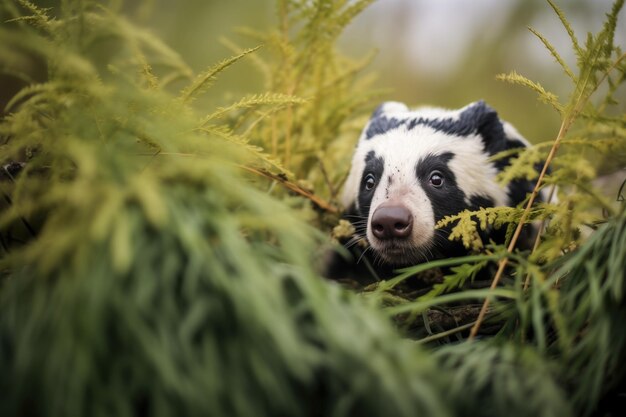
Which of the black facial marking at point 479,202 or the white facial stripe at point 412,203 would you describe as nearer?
the white facial stripe at point 412,203

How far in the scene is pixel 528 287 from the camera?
1.83m

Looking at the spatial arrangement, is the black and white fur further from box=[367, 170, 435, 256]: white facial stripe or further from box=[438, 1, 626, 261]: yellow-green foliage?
box=[438, 1, 626, 261]: yellow-green foliage

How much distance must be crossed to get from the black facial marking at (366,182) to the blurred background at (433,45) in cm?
309

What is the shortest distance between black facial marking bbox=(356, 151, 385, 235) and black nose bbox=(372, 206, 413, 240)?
30cm

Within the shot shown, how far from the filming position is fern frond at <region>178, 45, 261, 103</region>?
1.77 meters

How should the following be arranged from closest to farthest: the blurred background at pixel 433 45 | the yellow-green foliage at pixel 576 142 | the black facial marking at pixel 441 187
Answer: the yellow-green foliage at pixel 576 142, the black facial marking at pixel 441 187, the blurred background at pixel 433 45

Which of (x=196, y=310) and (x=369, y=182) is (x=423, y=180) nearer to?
(x=369, y=182)

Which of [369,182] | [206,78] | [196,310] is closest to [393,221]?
[369,182]

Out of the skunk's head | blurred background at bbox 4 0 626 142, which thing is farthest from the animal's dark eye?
blurred background at bbox 4 0 626 142

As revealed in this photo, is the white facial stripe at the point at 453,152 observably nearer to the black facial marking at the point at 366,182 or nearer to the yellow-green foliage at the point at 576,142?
the black facial marking at the point at 366,182

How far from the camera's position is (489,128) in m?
2.59

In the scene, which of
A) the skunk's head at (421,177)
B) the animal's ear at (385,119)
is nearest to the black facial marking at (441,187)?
the skunk's head at (421,177)

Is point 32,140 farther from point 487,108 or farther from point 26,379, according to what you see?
point 487,108

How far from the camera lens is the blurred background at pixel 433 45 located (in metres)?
5.68
